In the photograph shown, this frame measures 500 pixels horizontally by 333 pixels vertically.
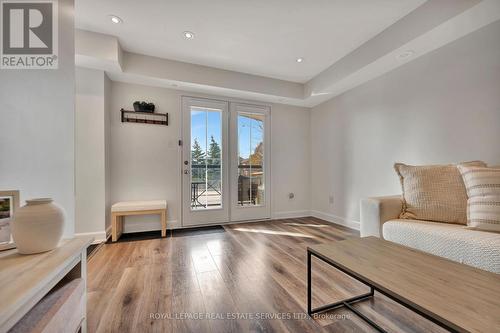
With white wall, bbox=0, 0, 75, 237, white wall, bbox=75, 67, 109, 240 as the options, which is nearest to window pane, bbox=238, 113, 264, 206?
white wall, bbox=75, 67, 109, 240

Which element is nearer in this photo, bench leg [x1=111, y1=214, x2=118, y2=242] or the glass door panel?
bench leg [x1=111, y1=214, x2=118, y2=242]

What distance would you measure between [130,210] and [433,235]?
10.1 feet

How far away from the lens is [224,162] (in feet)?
11.8

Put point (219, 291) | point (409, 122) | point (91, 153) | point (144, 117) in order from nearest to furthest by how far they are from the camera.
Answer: point (219, 291) → point (409, 122) → point (91, 153) → point (144, 117)

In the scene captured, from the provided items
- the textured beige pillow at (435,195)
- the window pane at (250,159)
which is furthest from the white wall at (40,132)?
the window pane at (250,159)

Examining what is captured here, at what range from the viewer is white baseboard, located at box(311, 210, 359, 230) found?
10.5 feet

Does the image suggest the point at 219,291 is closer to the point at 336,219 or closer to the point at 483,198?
the point at 483,198

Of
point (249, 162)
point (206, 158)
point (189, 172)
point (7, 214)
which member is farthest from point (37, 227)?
point (249, 162)

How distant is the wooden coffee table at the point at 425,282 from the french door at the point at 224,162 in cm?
242

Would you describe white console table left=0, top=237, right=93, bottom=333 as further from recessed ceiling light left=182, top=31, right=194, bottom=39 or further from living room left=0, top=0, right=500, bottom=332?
recessed ceiling light left=182, top=31, right=194, bottom=39

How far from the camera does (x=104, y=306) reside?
140cm

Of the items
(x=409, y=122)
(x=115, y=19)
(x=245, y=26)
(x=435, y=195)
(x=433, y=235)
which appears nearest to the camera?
(x=433, y=235)

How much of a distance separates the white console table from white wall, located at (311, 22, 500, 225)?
306cm

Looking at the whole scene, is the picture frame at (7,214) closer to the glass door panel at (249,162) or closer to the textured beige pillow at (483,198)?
the textured beige pillow at (483,198)
